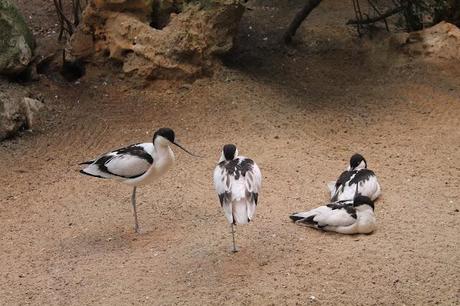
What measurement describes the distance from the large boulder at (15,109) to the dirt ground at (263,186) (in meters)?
0.12

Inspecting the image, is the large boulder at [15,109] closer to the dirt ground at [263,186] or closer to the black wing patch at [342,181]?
the dirt ground at [263,186]

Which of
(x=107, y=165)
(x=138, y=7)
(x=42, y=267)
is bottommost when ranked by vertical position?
(x=42, y=267)

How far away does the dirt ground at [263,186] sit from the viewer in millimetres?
5449

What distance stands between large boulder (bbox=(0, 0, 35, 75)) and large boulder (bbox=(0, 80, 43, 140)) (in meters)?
0.20

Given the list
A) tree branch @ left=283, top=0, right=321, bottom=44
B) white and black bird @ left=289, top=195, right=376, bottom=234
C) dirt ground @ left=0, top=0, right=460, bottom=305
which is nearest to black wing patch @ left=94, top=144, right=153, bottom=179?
dirt ground @ left=0, top=0, right=460, bottom=305

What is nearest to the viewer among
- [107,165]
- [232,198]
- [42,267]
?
[232,198]

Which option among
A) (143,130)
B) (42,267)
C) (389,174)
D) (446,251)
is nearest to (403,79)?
(389,174)

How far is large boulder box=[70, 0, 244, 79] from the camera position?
29.9 feet

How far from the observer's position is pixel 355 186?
6.57 m

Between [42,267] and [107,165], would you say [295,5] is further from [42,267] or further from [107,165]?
[42,267]

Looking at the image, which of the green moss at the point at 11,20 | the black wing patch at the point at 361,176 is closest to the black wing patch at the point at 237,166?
the black wing patch at the point at 361,176

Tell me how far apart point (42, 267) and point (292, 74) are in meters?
4.79

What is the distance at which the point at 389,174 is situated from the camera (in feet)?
24.2

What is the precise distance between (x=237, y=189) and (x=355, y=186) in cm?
139
